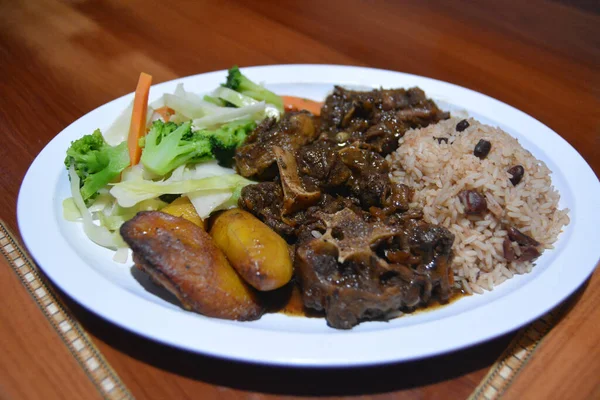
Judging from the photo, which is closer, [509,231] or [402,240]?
[402,240]

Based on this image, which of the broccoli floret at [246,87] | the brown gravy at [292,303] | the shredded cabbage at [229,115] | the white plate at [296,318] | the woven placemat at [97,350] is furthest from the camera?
the broccoli floret at [246,87]

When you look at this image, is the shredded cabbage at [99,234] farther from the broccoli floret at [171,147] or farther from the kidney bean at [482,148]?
the kidney bean at [482,148]

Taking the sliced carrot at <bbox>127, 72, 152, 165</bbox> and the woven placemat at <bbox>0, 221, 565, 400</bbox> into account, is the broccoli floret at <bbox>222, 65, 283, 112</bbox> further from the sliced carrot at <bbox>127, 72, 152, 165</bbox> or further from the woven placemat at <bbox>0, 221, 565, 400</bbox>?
the woven placemat at <bbox>0, 221, 565, 400</bbox>

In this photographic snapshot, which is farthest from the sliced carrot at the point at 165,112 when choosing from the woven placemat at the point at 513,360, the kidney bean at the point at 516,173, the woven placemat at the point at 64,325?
the woven placemat at the point at 513,360

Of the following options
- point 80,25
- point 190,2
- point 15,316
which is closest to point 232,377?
point 15,316

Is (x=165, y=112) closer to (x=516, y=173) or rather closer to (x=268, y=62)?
(x=268, y=62)

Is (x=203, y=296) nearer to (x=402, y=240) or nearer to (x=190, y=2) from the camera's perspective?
(x=402, y=240)

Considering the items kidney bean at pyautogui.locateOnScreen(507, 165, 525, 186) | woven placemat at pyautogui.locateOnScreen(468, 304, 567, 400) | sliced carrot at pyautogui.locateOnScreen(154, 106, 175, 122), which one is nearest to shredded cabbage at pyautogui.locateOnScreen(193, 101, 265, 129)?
sliced carrot at pyautogui.locateOnScreen(154, 106, 175, 122)

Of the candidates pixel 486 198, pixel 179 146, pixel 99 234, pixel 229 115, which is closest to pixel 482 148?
pixel 486 198
